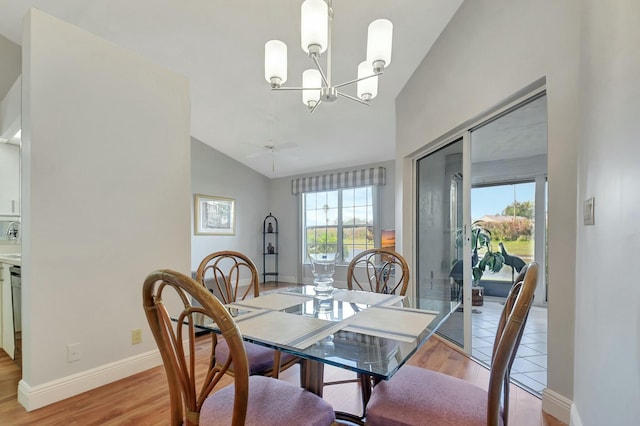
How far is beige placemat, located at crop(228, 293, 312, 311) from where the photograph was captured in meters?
1.56

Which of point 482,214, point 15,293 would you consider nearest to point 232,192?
point 15,293

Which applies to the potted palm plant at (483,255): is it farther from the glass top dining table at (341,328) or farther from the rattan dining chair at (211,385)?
the rattan dining chair at (211,385)

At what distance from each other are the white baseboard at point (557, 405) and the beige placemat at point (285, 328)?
4.87 ft

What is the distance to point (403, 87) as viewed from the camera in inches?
147

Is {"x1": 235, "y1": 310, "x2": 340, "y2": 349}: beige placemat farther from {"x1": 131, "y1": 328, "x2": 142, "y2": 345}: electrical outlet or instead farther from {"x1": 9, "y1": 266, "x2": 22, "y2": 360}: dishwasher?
{"x1": 9, "y1": 266, "x2": 22, "y2": 360}: dishwasher

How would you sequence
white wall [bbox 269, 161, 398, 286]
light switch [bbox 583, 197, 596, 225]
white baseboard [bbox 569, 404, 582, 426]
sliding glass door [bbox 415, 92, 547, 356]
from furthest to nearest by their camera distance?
1. white wall [bbox 269, 161, 398, 286]
2. sliding glass door [bbox 415, 92, 547, 356]
3. white baseboard [bbox 569, 404, 582, 426]
4. light switch [bbox 583, 197, 596, 225]

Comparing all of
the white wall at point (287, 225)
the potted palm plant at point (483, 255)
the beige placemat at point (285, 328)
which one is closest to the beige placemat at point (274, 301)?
the beige placemat at point (285, 328)

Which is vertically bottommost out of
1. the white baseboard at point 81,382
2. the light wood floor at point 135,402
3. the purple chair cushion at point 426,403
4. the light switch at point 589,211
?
the light wood floor at point 135,402

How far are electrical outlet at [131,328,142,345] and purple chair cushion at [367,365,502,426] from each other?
6.72 feet

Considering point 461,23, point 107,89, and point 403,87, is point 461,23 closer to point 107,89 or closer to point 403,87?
point 403,87

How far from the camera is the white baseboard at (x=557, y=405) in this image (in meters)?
1.71

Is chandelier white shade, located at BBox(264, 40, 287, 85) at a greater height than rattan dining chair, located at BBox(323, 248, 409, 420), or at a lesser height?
greater

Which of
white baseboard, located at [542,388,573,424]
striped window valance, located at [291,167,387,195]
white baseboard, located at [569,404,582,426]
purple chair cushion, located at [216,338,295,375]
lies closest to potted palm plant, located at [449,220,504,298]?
striped window valance, located at [291,167,387,195]

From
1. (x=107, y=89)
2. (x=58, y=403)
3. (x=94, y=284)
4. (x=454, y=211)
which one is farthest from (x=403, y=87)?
(x=58, y=403)
